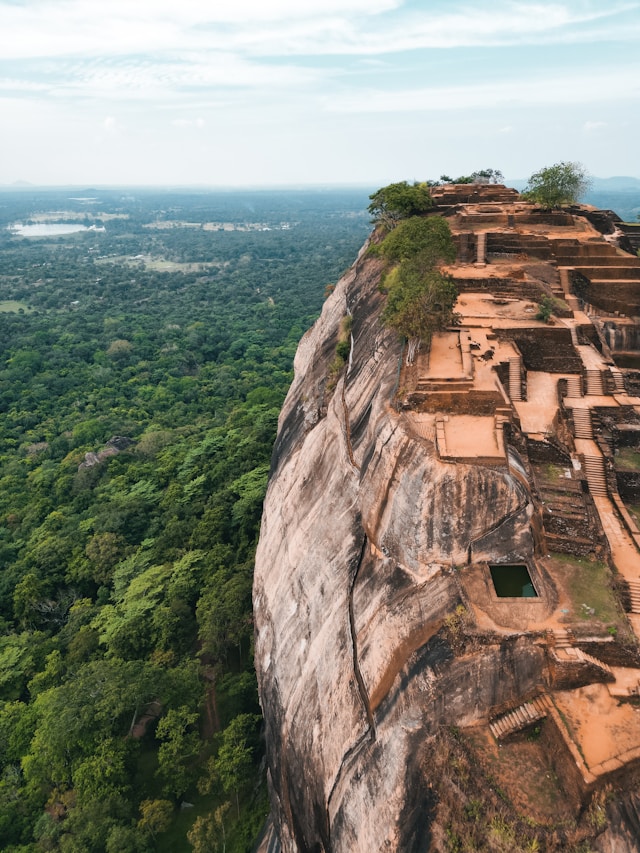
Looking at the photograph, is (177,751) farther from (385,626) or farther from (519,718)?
(519,718)

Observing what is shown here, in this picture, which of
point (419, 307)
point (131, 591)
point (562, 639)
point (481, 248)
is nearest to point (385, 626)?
point (562, 639)

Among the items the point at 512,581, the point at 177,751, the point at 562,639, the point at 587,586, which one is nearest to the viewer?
the point at 562,639

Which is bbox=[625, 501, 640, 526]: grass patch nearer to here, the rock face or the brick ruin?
the brick ruin

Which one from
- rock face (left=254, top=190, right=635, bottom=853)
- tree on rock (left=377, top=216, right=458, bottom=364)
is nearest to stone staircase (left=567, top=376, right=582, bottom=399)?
tree on rock (left=377, top=216, right=458, bottom=364)

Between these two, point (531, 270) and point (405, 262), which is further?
point (531, 270)

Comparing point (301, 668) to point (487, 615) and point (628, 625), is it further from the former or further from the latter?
point (628, 625)

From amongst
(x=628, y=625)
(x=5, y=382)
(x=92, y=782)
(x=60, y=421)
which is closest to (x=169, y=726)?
(x=92, y=782)
